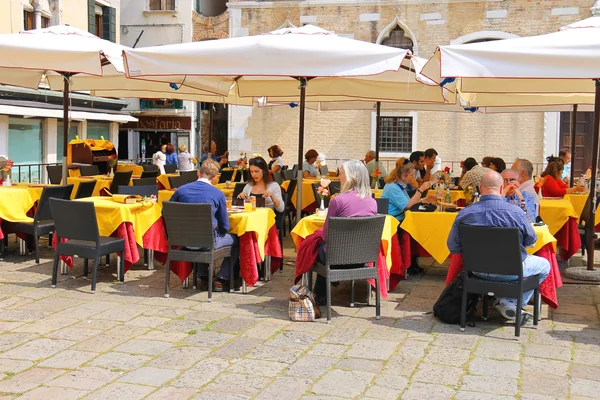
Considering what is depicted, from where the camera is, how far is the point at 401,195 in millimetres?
8102

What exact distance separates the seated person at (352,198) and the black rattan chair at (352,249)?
0.17 m

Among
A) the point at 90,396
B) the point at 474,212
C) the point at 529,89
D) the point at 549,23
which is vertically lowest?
the point at 90,396

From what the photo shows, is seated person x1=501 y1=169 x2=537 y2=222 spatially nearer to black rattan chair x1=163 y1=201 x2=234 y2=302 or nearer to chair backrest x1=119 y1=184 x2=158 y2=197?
black rattan chair x1=163 y1=201 x2=234 y2=302

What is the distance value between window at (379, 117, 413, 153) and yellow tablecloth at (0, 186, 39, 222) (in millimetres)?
16014

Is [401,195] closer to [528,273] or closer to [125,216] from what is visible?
[528,273]

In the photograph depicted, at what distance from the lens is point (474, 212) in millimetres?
5898

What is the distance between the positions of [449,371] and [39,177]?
17.3 meters

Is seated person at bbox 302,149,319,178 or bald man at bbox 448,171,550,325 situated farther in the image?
seated person at bbox 302,149,319,178

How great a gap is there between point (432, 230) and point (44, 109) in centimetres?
1547

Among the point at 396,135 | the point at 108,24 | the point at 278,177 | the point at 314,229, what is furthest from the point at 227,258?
the point at 108,24

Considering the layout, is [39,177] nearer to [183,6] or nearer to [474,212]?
[183,6]

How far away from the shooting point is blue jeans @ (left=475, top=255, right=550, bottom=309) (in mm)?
5910

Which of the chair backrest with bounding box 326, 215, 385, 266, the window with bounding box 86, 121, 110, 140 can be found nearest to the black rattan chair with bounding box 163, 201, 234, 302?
the chair backrest with bounding box 326, 215, 385, 266

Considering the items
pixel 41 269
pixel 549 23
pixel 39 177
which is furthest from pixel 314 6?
pixel 41 269
